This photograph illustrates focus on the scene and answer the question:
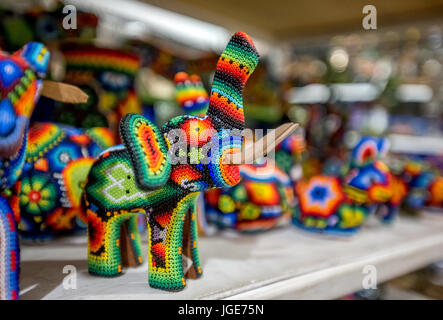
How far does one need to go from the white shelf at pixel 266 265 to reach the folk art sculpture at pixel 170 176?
0.04m

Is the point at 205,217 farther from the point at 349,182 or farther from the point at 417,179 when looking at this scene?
the point at 417,179

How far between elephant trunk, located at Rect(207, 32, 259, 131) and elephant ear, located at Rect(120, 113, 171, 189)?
0.09 m

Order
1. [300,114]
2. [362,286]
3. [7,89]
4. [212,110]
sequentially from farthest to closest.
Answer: [300,114] → [362,286] → [212,110] → [7,89]

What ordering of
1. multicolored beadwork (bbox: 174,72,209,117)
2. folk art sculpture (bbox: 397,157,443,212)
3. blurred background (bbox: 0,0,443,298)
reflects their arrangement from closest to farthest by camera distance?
multicolored beadwork (bbox: 174,72,209,117) < blurred background (bbox: 0,0,443,298) < folk art sculpture (bbox: 397,157,443,212)

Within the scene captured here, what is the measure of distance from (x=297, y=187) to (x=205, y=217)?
27 centimetres

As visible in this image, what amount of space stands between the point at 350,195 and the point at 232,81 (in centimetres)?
55

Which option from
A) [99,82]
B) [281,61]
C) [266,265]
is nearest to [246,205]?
[266,265]

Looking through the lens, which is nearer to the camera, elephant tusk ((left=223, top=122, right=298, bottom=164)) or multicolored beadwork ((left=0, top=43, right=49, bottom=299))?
multicolored beadwork ((left=0, top=43, right=49, bottom=299))

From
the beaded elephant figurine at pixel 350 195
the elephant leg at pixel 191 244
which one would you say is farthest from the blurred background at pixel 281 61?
the elephant leg at pixel 191 244

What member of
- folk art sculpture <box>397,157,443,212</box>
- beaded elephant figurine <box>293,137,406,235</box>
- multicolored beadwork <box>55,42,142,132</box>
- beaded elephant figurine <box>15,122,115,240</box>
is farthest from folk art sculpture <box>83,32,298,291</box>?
folk art sculpture <box>397,157,443,212</box>

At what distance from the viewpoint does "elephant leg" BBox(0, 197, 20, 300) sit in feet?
1.57

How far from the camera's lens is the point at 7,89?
0.46m

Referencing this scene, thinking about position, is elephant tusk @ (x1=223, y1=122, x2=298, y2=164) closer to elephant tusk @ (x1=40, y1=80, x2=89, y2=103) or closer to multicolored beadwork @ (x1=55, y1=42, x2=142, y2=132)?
elephant tusk @ (x1=40, y1=80, x2=89, y2=103)
